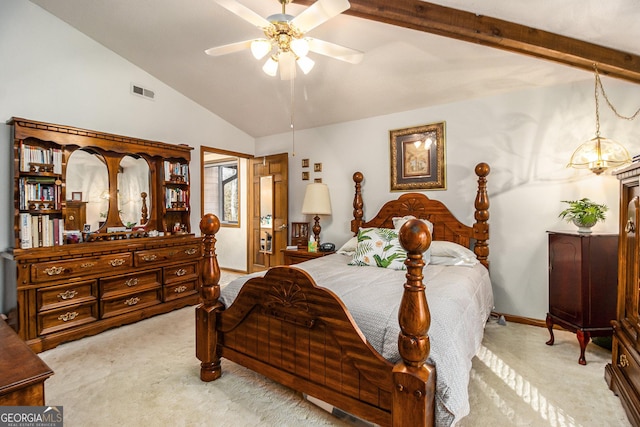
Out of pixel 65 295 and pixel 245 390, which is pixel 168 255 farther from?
pixel 245 390

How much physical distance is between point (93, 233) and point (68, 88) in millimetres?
1558

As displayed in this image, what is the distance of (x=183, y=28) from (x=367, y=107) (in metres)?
2.19

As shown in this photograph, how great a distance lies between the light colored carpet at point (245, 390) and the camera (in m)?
1.77

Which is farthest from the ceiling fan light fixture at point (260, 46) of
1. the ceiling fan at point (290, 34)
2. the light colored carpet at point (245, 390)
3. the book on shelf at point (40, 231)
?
the book on shelf at point (40, 231)

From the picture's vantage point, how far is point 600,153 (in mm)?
2625

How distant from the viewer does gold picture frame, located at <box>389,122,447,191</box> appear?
3568mm

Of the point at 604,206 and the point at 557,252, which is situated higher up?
the point at 604,206

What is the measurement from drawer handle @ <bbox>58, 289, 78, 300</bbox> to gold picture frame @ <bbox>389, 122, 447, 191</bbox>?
3.61 m

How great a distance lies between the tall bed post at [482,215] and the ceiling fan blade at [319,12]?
221 cm

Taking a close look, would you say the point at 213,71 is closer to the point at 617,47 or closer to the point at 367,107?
the point at 367,107

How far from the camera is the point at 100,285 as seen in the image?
3.03m

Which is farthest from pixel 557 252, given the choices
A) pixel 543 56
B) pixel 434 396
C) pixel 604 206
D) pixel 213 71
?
pixel 213 71

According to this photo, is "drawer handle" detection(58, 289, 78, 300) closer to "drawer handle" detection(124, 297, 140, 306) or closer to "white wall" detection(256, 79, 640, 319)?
"drawer handle" detection(124, 297, 140, 306)

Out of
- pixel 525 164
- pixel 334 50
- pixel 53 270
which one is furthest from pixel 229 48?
pixel 525 164
